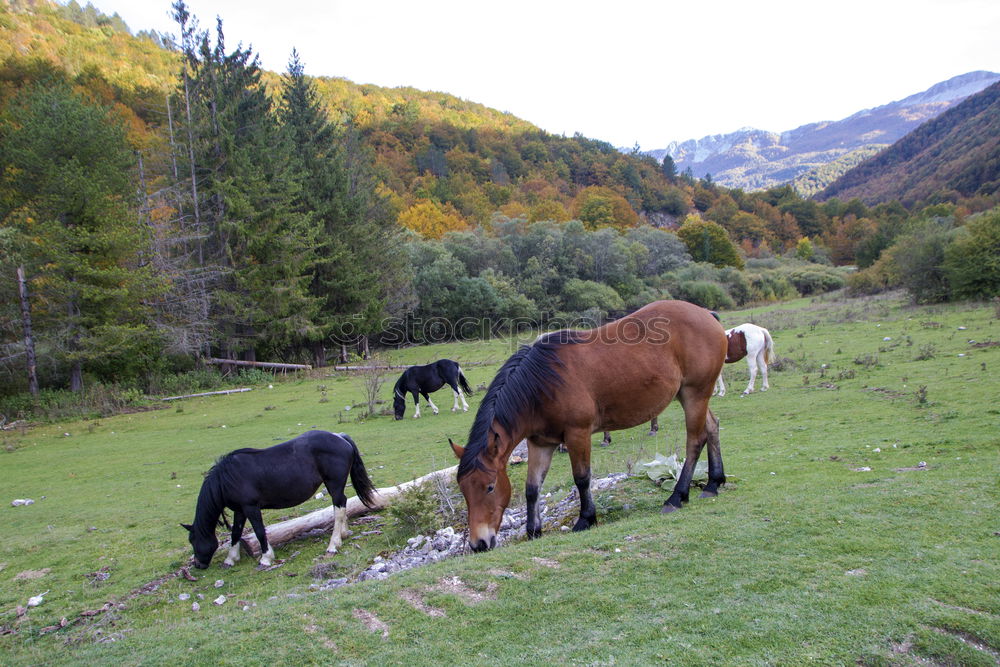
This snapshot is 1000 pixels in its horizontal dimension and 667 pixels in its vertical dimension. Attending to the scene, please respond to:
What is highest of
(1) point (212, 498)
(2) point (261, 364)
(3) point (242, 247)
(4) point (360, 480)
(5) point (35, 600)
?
(3) point (242, 247)

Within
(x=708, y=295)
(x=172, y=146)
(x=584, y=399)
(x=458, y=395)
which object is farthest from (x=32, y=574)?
(x=708, y=295)

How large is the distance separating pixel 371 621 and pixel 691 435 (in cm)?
359

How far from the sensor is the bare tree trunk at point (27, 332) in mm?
16953

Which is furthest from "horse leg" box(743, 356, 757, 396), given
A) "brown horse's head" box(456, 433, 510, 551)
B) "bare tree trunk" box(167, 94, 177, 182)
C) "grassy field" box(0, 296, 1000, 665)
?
"bare tree trunk" box(167, 94, 177, 182)

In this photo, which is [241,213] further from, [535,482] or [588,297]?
[588,297]

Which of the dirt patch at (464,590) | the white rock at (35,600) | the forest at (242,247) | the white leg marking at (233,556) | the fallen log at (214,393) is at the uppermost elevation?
the forest at (242,247)

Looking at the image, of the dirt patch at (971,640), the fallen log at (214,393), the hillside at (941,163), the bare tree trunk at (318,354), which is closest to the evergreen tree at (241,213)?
the bare tree trunk at (318,354)

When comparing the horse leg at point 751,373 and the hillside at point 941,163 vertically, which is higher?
the hillside at point 941,163

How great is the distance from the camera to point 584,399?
4.81 m

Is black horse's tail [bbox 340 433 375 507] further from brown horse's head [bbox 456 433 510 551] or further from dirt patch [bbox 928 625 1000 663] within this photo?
dirt patch [bbox 928 625 1000 663]

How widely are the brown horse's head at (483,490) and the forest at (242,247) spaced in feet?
61.7

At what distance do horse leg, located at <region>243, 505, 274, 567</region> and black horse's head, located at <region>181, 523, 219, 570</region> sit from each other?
0.42 metres

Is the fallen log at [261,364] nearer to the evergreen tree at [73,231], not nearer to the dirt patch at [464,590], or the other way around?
the evergreen tree at [73,231]

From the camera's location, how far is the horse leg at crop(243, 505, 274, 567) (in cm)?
566
